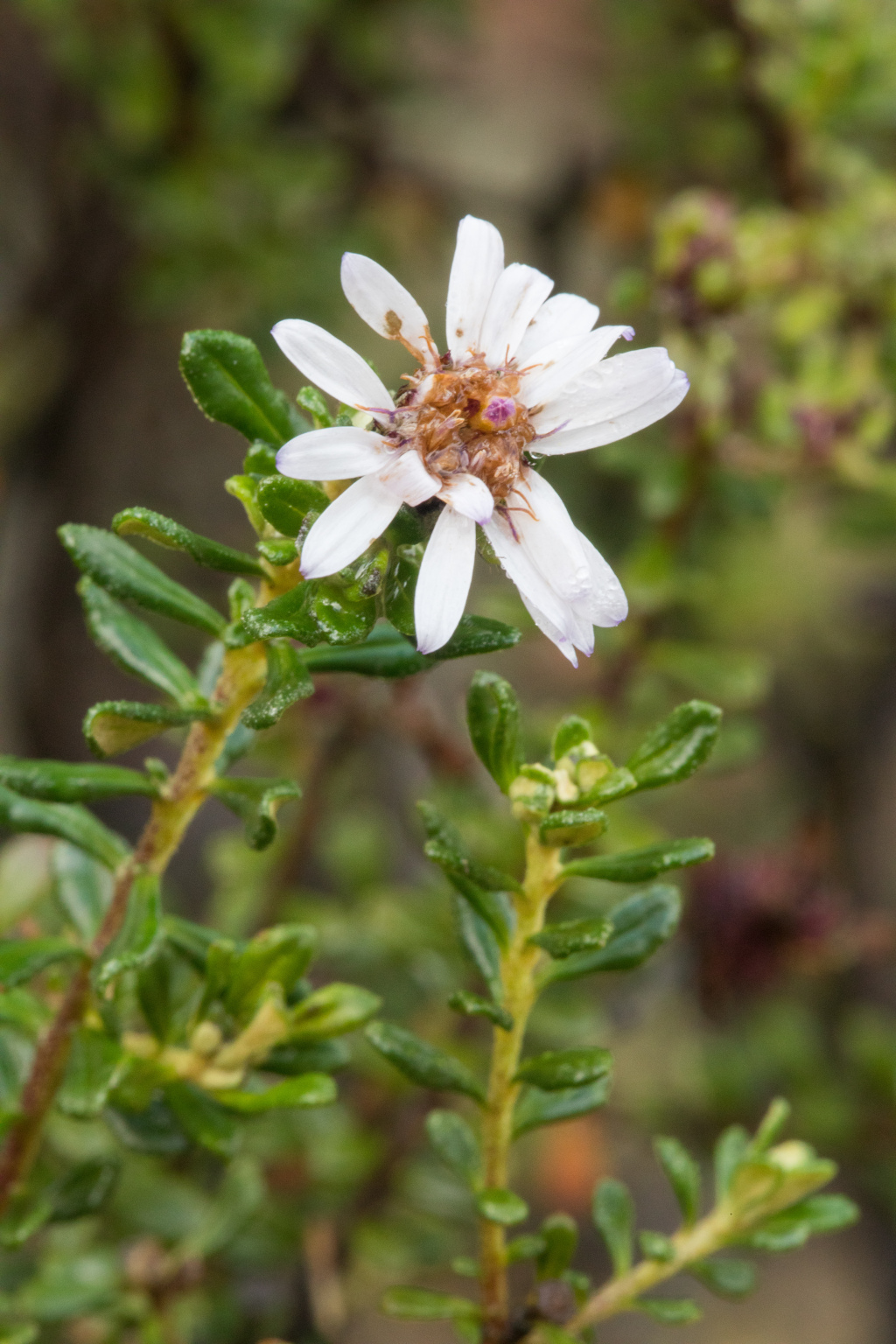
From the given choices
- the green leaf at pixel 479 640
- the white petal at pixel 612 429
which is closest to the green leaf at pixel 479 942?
the green leaf at pixel 479 640

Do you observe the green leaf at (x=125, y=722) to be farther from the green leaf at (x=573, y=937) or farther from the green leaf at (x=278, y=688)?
the green leaf at (x=573, y=937)

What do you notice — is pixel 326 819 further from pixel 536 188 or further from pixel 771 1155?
pixel 536 188

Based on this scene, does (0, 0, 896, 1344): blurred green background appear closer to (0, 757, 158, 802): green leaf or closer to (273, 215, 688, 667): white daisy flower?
(0, 757, 158, 802): green leaf

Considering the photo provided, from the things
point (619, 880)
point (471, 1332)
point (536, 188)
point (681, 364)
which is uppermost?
point (536, 188)

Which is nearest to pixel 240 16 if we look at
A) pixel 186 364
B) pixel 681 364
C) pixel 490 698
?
pixel 681 364

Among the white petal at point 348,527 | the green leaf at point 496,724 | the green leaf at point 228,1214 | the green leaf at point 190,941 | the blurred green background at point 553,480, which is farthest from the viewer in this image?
the blurred green background at point 553,480

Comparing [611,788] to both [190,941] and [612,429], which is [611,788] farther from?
[190,941]
